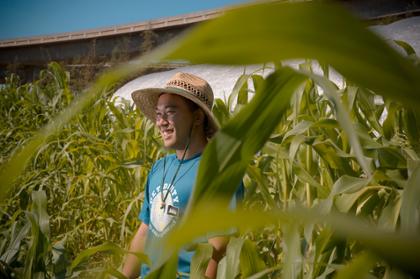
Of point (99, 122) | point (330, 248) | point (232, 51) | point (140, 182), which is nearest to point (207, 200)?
point (232, 51)

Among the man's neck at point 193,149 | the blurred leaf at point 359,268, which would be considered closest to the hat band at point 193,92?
the man's neck at point 193,149

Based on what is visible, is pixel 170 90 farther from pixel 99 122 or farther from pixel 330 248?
pixel 99 122

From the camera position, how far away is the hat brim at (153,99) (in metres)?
1.16

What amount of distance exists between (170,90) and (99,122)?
115 centimetres

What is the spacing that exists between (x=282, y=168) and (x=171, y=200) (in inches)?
11.8

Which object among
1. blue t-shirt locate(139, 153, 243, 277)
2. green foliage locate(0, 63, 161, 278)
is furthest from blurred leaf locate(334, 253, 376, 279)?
green foliage locate(0, 63, 161, 278)

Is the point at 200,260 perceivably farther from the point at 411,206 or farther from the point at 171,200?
the point at 171,200

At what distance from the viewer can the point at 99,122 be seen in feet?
7.32

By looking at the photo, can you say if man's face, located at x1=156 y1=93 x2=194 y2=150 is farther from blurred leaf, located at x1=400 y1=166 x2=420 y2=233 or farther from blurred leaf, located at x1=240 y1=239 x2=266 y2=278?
blurred leaf, located at x1=400 y1=166 x2=420 y2=233

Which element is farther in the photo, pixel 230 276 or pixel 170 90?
pixel 170 90

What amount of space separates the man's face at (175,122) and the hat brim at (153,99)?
27 mm

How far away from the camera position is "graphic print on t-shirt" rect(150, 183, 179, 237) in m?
1.08

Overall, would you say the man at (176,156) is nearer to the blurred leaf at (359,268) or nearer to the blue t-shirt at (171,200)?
the blue t-shirt at (171,200)

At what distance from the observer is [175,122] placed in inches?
45.2
